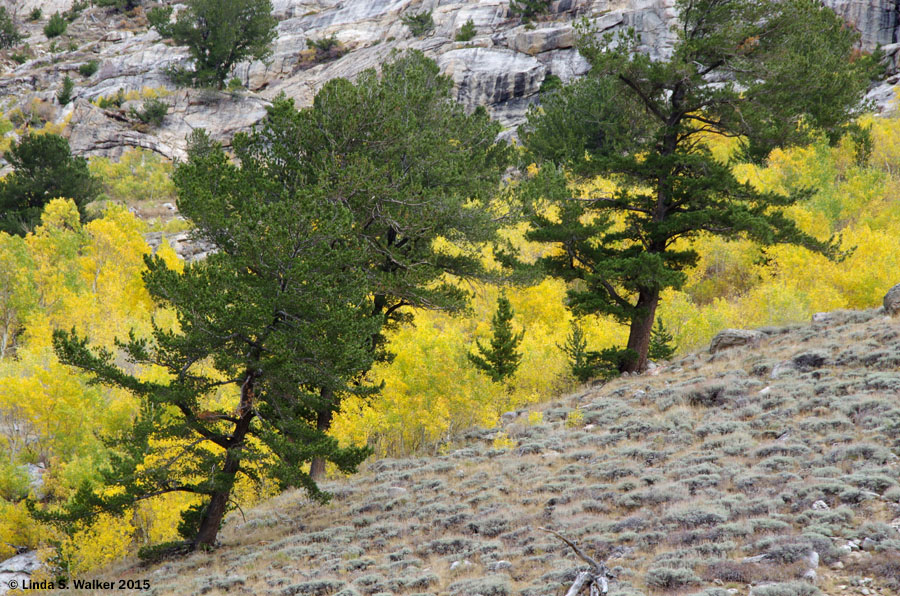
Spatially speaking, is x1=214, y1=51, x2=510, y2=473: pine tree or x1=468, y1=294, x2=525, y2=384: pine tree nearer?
x1=214, y1=51, x2=510, y2=473: pine tree

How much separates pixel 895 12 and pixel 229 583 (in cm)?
6682

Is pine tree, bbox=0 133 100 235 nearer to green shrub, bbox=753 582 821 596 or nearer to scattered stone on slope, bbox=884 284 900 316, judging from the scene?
scattered stone on slope, bbox=884 284 900 316

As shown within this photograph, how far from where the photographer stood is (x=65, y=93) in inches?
3105

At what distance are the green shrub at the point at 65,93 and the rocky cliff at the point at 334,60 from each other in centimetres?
72

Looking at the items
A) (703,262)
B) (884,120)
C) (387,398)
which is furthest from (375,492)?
(884,120)

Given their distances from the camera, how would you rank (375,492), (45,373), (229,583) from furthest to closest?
(45,373) → (375,492) → (229,583)

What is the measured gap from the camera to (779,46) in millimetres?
18391

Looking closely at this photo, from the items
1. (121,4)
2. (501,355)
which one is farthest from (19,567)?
(121,4)

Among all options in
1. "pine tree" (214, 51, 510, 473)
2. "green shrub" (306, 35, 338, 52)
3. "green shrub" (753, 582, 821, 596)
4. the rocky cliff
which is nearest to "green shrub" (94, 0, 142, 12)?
the rocky cliff

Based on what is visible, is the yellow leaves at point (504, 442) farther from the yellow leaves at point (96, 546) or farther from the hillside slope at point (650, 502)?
the yellow leaves at point (96, 546)

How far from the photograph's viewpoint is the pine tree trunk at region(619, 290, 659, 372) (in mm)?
20938

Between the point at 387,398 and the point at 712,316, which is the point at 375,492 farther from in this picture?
the point at 712,316

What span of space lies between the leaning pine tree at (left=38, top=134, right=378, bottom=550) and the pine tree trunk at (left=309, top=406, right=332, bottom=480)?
151 inches

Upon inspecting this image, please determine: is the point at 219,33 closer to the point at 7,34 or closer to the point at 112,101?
the point at 112,101
